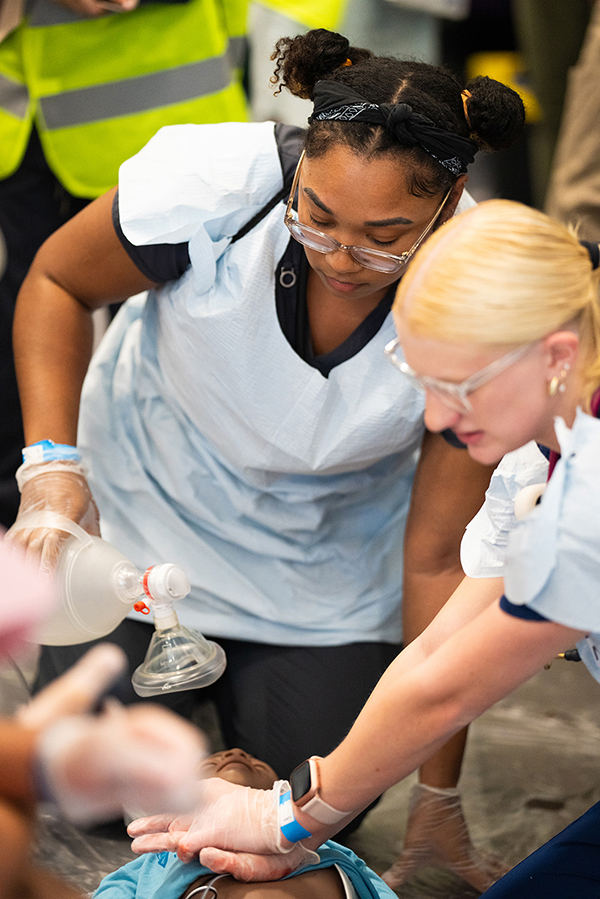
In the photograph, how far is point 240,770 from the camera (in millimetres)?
1412

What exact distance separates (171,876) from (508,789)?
90 cm

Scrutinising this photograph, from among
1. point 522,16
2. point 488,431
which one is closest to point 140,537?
point 488,431

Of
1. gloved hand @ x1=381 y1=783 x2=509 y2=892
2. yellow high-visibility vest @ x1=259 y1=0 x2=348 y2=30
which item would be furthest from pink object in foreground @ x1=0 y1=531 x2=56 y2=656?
yellow high-visibility vest @ x1=259 y1=0 x2=348 y2=30

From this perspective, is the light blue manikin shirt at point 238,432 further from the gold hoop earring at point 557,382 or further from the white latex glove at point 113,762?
the white latex glove at point 113,762

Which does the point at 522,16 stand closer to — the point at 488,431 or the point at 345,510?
the point at 345,510

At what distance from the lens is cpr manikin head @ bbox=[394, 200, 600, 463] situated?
92cm

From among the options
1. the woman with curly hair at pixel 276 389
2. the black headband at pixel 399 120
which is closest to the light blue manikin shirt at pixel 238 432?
the woman with curly hair at pixel 276 389

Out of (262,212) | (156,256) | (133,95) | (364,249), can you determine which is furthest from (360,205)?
(133,95)

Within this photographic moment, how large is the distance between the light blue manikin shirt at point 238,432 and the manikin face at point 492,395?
517 millimetres

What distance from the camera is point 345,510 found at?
5.88 feet

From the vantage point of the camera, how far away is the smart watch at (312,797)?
117 centimetres

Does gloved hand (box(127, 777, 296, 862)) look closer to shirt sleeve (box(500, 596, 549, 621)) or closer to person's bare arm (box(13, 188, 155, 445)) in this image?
shirt sleeve (box(500, 596, 549, 621))

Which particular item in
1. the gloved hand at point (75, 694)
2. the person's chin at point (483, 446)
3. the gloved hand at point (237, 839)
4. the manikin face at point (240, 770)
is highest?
the gloved hand at point (75, 694)

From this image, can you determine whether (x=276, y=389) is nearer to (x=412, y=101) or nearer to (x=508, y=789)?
(x=412, y=101)
